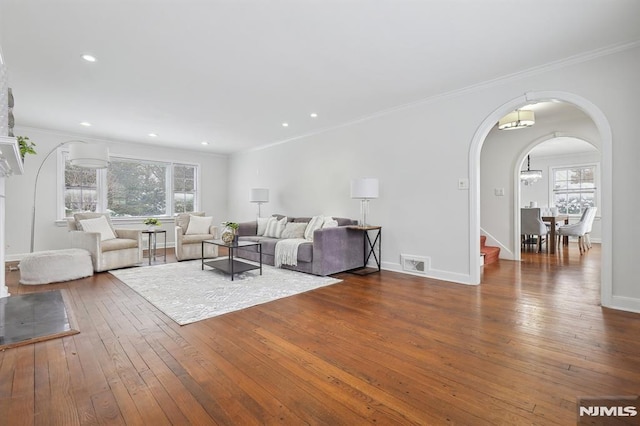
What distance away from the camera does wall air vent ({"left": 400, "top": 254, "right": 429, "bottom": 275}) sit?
431 centimetres

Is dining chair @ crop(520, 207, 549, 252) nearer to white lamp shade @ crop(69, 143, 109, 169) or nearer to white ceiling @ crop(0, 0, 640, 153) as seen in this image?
white ceiling @ crop(0, 0, 640, 153)

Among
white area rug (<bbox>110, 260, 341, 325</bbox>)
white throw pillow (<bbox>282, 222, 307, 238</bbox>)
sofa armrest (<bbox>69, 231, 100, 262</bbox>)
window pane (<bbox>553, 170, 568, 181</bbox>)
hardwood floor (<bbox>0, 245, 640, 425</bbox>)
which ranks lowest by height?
hardwood floor (<bbox>0, 245, 640, 425</bbox>)

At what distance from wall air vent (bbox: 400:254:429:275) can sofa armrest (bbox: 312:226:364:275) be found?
707 millimetres

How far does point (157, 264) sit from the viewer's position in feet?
17.3

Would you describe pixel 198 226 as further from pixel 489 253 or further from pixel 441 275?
pixel 489 253

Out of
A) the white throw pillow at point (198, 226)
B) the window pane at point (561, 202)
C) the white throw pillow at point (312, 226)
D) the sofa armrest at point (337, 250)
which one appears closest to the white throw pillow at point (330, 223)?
the white throw pillow at point (312, 226)

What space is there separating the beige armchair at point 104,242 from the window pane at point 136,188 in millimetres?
1660

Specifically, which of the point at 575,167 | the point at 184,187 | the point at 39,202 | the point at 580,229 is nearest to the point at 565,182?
the point at 575,167

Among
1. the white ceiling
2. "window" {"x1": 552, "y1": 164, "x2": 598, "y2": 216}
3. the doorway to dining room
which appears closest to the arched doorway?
the white ceiling

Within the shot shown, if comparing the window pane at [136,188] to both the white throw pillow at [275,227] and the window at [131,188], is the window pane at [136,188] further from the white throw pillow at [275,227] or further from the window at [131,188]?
the white throw pillow at [275,227]

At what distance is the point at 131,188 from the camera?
6977mm

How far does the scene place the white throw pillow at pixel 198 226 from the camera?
5.97 m

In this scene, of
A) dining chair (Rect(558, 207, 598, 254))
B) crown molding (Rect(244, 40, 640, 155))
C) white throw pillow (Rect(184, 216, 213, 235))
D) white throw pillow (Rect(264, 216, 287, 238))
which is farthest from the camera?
dining chair (Rect(558, 207, 598, 254))

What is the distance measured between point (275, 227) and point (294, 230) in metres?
0.56
